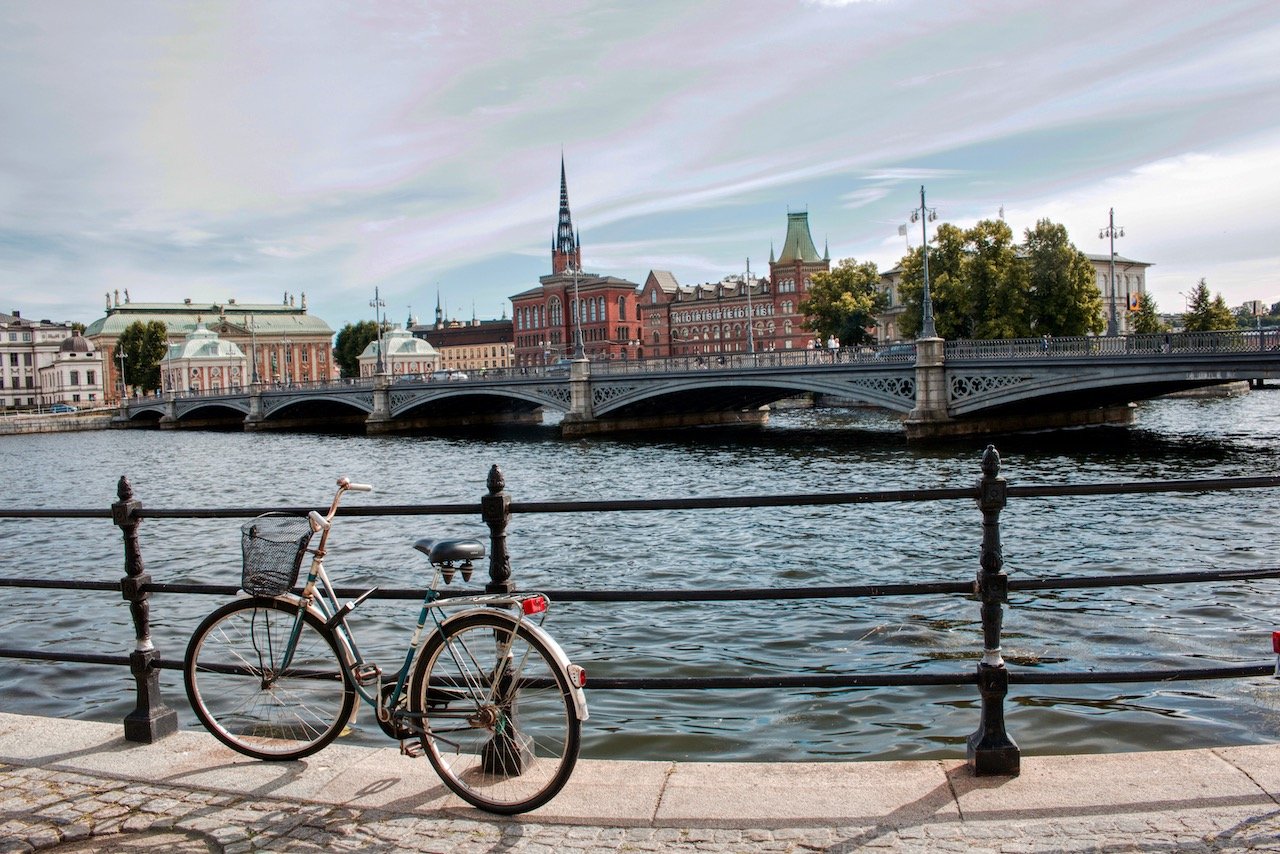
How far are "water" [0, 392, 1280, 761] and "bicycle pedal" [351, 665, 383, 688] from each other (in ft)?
13.1

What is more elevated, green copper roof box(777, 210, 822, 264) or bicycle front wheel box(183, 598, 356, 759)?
green copper roof box(777, 210, 822, 264)

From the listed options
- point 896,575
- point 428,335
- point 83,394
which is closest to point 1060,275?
point 896,575

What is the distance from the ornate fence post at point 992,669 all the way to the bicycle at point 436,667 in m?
1.63

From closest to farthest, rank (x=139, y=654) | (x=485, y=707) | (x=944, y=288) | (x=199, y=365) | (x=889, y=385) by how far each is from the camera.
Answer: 1. (x=485, y=707)
2. (x=139, y=654)
3. (x=889, y=385)
4. (x=944, y=288)
5. (x=199, y=365)

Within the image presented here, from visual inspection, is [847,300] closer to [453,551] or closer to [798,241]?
[798,241]

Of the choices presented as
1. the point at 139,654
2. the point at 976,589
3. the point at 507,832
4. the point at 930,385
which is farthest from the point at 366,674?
the point at 930,385

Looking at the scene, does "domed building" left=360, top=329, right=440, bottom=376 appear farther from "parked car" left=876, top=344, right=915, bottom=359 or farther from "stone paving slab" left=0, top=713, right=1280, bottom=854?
"stone paving slab" left=0, top=713, right=1280, bottom=854

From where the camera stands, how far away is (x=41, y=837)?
13.5 feet

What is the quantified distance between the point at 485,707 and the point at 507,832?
1.70 feet

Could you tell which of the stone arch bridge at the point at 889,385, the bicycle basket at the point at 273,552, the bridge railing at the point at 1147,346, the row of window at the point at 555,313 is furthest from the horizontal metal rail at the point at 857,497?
the row of window at the point at 555,313

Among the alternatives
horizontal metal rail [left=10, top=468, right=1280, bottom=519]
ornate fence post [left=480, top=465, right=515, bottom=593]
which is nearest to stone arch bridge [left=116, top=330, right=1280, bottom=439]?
horizontal metal rail [left=10, top=468, right=1280, bottom=519]

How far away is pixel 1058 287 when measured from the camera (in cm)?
6688

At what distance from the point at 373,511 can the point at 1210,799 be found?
3.53m

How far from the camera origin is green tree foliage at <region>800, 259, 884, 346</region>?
92875 mm
